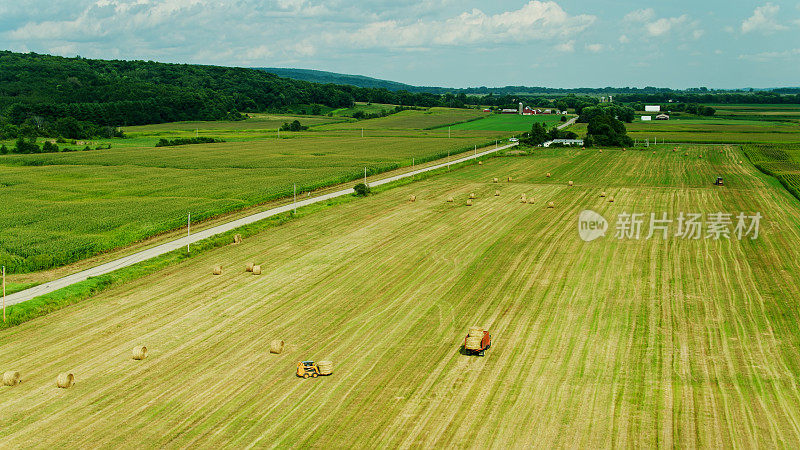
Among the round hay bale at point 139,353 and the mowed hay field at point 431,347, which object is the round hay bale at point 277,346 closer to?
the mowed hay field at point 431,347

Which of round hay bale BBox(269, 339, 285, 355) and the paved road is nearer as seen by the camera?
round hay bale BBox(269, 339, 285, 355)

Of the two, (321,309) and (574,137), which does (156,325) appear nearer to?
(321,309)

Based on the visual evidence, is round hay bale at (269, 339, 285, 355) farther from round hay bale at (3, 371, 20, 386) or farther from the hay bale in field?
round hay bale at (3, 371, 20, 386)

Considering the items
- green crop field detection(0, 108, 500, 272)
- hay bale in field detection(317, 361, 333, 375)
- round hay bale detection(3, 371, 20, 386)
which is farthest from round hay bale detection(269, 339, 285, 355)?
green crop field detection(0, 108, 500, 272)

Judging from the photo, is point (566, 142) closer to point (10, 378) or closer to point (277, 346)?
point (277, 346)

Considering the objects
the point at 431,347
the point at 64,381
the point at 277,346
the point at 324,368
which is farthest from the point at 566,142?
the point at 64,381

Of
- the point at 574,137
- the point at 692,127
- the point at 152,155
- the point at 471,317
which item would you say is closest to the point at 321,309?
the point at 471,317

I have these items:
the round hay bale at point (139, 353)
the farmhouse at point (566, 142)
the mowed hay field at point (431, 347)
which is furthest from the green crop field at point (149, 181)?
the round hay bale at point (139, 353)
